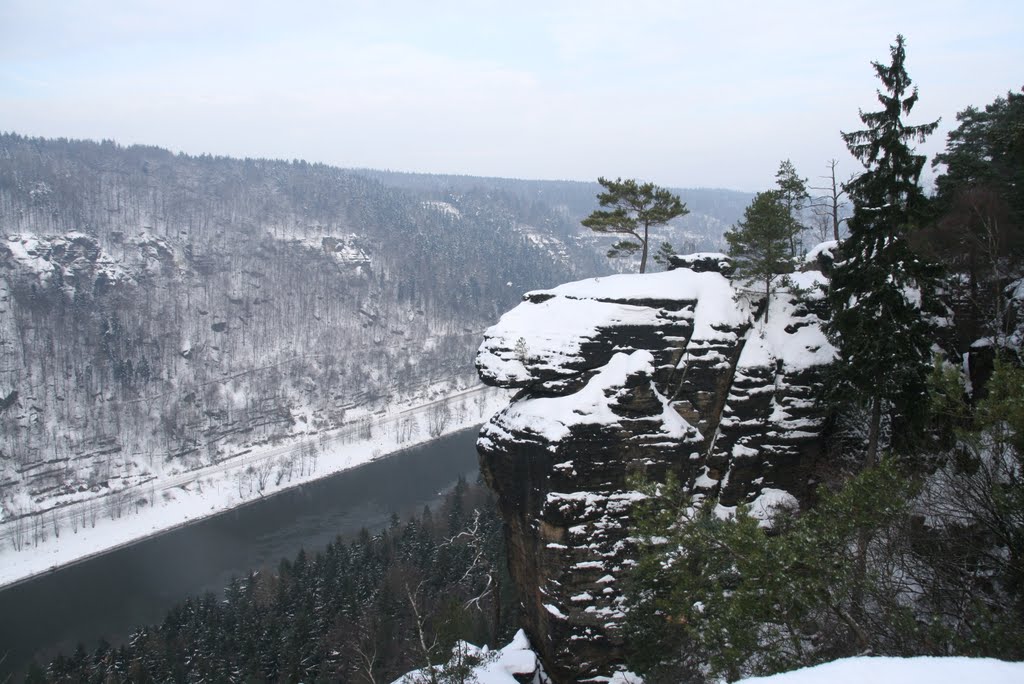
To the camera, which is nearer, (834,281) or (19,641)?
(834,281)

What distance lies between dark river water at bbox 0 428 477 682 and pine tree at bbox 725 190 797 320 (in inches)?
2161

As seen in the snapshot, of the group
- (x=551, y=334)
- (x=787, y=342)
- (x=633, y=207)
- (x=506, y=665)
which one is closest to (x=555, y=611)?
(x=506, y=665)

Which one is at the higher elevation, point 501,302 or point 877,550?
point 877,550

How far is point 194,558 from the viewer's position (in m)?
65.4

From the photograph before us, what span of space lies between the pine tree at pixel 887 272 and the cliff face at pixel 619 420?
4.78m

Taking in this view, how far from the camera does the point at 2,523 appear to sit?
7369 cm

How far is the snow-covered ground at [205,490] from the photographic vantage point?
67.9 metres

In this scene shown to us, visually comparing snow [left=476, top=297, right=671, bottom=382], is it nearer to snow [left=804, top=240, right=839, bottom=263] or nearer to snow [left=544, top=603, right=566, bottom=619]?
snow [left=544, top=603, right=566, bottom=619]

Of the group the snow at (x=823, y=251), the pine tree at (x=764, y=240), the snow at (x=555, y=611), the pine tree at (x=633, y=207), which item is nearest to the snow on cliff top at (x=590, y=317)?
the pine tree at (x=764, y=240)

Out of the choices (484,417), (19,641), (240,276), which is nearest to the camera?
(19,641)

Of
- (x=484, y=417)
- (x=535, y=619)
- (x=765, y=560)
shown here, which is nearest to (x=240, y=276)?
(x=484, y=417)

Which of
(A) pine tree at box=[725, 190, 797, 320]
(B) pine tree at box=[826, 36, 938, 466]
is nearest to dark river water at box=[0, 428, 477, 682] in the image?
(A) pine tree at box=[725, 190, 797, 320]

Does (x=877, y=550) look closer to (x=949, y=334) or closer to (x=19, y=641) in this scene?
(x=949, y=334)

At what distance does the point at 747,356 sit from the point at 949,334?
22.7 feet
